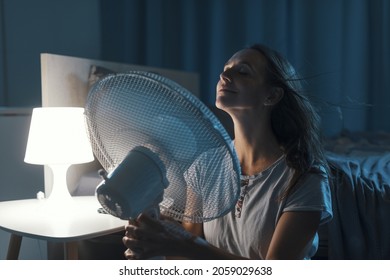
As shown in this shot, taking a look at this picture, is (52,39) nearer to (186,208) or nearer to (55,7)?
(55,7)

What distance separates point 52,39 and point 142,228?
1.86 meters

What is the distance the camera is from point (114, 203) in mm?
654

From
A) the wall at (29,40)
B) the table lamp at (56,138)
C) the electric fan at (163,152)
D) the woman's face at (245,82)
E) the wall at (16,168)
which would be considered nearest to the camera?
the electric fan at (163,152)

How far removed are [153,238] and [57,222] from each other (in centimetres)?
59

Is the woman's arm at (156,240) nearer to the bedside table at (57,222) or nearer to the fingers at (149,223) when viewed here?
the fingers at (149,223)

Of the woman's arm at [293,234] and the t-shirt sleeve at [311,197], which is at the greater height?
the t-shirt sleeve at [311,197]

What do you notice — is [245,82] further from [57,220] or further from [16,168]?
[16,168]

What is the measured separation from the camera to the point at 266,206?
908 millimetres

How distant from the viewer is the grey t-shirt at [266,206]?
2.85 ft

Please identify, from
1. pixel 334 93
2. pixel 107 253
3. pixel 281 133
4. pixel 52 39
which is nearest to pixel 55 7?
pixel 52 39

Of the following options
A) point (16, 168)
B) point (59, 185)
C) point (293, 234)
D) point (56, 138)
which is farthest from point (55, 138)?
point (293, 234)

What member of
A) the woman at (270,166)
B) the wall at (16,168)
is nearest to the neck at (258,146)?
the woman at (270,166)

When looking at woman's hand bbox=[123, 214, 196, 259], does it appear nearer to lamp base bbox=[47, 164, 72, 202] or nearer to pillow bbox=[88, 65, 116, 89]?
lamp base bbox=[47, 164, 72, 202]

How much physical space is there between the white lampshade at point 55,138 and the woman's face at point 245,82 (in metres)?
0.61
